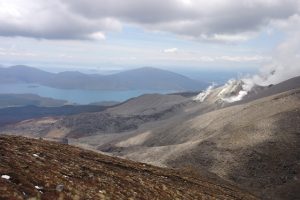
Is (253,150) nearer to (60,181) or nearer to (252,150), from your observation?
(252,150)

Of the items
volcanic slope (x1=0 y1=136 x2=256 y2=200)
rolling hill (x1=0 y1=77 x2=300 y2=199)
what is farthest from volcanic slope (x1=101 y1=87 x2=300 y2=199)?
volcanic slope (x1=0 y1=136 x2=256 y2=200)

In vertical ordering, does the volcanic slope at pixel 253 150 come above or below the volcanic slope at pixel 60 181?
below

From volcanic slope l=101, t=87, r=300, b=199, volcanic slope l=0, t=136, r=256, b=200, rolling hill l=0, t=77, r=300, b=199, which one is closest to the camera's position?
volcanic slope l=0, t=136, r=256, b=200

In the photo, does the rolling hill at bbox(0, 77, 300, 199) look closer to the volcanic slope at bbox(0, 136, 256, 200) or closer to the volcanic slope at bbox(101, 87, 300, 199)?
the volcanic slope at bbox(101, 87, 300, 199)

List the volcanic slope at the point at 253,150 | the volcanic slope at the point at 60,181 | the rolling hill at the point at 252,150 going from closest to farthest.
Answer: the volcanic slope at the point at 60,181
the rolling hill at the point at 252,150
the volcanic slope at the point at 253,150

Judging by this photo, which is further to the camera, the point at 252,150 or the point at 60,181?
the point at 252,150

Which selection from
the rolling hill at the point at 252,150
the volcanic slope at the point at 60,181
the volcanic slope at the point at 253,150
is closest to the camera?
the volcanic slope at the point at 60,181

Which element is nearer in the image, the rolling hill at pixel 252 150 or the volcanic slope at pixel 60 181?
the volcanic slope at pixel 60 181

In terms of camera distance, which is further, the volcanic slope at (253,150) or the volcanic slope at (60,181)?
the volcanic slope at (253,150)

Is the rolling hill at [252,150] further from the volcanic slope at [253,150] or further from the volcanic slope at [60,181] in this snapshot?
the volcanic slope at [60,181]

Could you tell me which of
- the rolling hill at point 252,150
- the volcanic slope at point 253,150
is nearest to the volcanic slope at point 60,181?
the rolling hill at point 252,150

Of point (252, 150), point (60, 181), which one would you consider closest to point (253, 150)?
point (252, 150)
